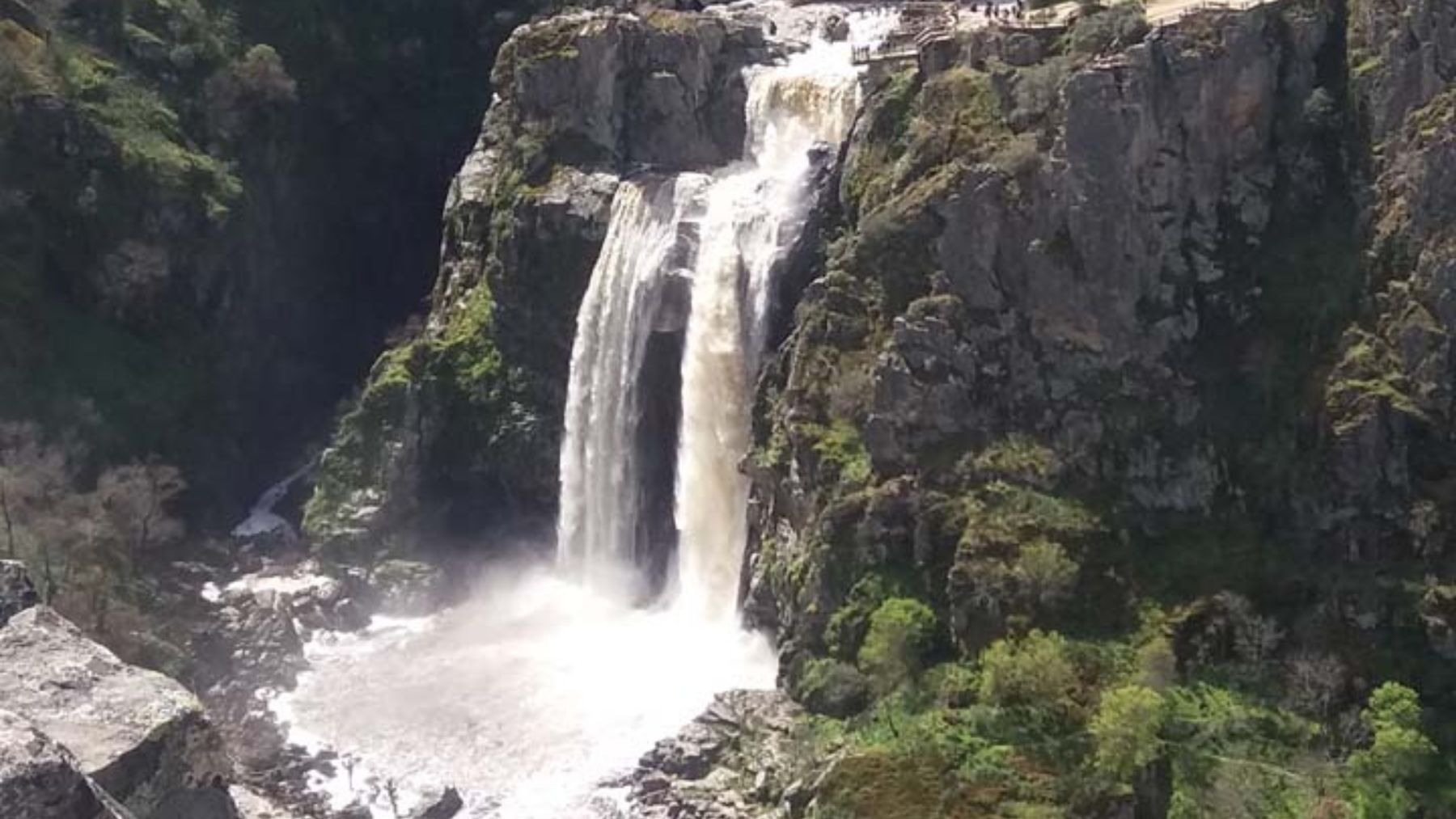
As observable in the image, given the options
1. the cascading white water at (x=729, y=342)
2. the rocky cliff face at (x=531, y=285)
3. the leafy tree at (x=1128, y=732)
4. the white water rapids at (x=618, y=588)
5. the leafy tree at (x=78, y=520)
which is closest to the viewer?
the leafy tree at (x=1128, y=732)

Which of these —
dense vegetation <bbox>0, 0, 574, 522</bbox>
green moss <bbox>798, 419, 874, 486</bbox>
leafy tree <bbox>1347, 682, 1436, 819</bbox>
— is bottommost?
leafy tree <bbox>1347, 682, 1436, 819</bbox>

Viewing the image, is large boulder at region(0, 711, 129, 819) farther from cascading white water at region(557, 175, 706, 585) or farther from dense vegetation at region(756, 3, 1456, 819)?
cascading white water at region(557, 175, 706, 585)

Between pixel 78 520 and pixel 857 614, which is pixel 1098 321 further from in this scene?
pixel 78 520

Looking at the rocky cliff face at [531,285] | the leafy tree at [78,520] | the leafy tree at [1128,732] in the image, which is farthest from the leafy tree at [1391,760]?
the leafy tree at [78,520]

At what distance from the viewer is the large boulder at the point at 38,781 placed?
1277 inches

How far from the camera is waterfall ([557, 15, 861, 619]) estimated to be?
6438 centimetres

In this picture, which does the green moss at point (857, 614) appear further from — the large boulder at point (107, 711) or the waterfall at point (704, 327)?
the large boulder at point (107, 711)

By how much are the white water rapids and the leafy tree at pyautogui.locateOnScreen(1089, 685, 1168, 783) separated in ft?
50.4

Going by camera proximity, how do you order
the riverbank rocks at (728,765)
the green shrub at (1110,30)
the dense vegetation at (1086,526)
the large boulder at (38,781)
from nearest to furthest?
the large boulder at (38,781) < the dense vegetation at (1086,526) < the riverbank rocks at (728,765) < the green shrub at (1110,30)

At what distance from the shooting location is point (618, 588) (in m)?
68.4

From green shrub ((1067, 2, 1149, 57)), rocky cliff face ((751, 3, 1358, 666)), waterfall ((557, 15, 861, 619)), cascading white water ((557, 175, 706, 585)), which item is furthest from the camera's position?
cascading white water ((557, 175, 706, 585))

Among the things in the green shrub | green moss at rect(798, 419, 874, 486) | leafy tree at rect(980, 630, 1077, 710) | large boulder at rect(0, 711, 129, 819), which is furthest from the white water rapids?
large boulder at rect(0, 711, 129, 819)

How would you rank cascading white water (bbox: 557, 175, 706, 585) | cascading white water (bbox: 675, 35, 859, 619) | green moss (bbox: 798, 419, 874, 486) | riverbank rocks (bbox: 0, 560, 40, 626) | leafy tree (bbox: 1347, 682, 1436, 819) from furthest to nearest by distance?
cascading white water (bbox: 557, 175, 706, 585)
cascading white water (bbox: 675, 35, 859, 619)
green moss (bbox: 798, 419, 874, 486)
riverbank rocks (bbox: 0, 560, 40, 626)
leafy tree (bbox: 1347, 682, 1436, 819)

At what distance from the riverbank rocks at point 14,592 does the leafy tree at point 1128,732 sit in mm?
29246
